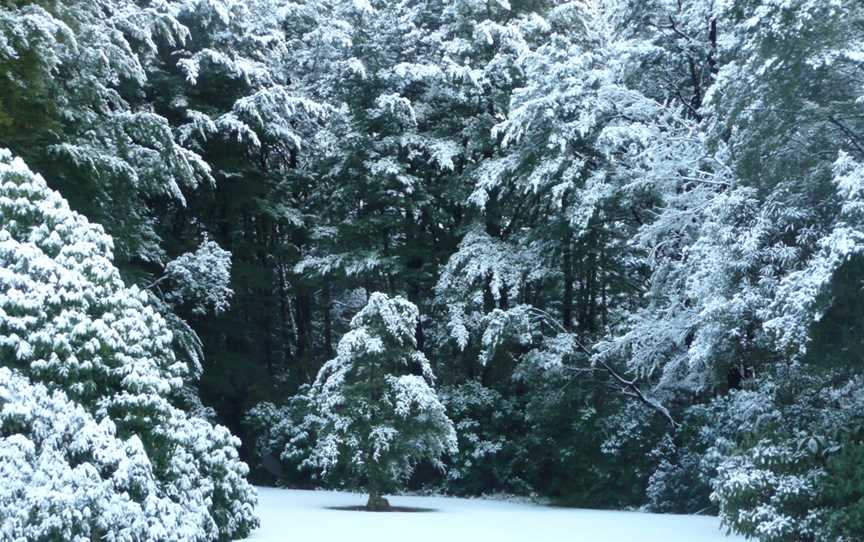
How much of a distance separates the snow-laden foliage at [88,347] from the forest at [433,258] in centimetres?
3

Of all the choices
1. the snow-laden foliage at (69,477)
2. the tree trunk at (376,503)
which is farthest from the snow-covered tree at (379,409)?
the snow-laden foliage at (69,477)

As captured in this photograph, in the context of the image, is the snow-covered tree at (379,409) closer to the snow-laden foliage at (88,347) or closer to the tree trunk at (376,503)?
the tree trunk at (376,503)

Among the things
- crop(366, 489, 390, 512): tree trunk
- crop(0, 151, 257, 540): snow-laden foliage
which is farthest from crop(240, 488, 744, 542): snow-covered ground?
crop(0, 151, 257, 540): snow-laden foliage

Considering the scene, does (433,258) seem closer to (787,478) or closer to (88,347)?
(787,478)

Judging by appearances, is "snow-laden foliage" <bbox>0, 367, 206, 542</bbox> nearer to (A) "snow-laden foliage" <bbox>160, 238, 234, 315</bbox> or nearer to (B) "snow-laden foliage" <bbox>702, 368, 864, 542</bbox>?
(B) "snow-laden foliage" <bbox>702, 368, 864, 542</bbox>

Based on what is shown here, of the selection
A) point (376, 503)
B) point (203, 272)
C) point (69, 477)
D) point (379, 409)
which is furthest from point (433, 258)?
point (69, 477)

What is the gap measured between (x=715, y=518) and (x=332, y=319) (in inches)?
538

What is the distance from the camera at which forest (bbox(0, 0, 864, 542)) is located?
363 inches

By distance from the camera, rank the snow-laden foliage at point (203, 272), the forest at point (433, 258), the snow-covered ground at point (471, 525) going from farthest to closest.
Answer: the snow-laden foliage at point (203, 272)
the snow-covered ground at point (471, 525)
the forest at point (433, 258)

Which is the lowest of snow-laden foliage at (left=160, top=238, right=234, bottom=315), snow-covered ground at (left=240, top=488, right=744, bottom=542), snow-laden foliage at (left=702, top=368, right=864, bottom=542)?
snow-covered ground at (left=240, top=488, right=744, bottom=542)

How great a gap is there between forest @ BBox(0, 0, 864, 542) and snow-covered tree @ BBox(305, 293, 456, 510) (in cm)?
5

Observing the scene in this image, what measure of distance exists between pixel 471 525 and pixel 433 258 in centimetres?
907

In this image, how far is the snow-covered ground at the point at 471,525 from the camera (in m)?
11.1

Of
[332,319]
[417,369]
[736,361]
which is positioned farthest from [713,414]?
[332,319]
